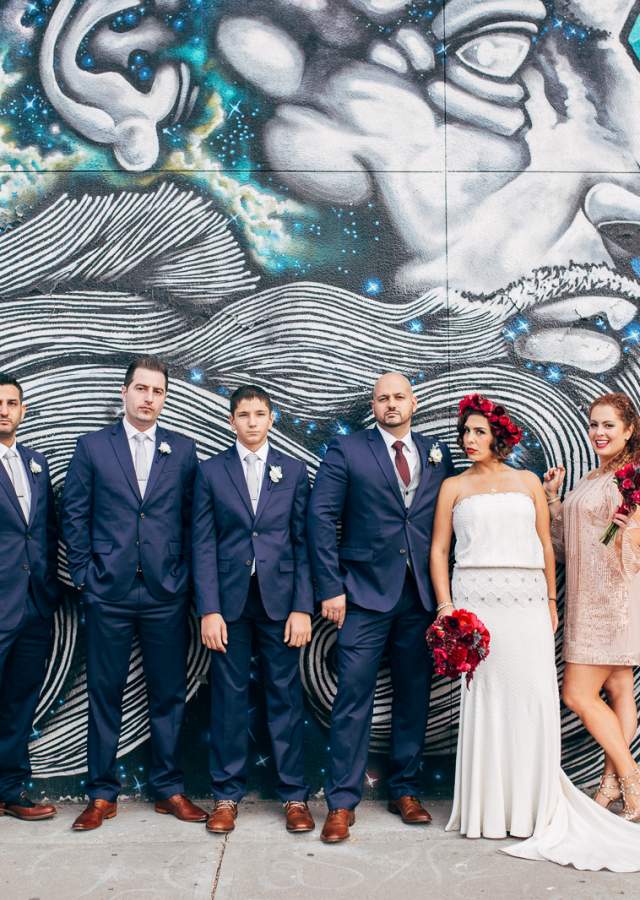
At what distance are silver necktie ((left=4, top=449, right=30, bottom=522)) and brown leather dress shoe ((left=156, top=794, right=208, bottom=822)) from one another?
1.64 meters

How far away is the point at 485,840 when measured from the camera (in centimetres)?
452

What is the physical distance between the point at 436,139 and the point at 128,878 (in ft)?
13.8

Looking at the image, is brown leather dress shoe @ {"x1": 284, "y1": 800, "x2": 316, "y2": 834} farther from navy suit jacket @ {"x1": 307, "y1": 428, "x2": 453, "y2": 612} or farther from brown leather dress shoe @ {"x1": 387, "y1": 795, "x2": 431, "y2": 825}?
navy suit jacket @ {"x1": 307, "y1": 428, "x2": 453, "y2": 612}

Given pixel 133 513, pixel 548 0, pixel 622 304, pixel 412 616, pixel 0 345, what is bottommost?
pixel 412 616

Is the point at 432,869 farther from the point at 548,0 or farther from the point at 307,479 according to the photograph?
the point at 548,0

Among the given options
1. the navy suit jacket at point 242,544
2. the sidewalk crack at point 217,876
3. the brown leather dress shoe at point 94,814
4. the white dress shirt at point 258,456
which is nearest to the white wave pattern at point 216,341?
the white dress shirt at point 258,456

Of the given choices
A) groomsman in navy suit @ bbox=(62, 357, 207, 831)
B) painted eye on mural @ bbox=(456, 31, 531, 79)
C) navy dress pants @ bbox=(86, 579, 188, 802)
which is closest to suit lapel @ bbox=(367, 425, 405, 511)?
groomsman in navy suit @ bbox=(62, 357, 207, 831)

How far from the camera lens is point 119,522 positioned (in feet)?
15.6

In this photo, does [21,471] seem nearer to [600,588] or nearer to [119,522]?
[119,522]

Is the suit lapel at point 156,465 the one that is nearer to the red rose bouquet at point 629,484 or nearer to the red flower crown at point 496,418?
the red flower crown at point 496,418

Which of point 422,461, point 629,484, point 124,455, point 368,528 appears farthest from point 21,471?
point 629,484

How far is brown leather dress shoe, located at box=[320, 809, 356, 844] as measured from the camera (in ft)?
14.8

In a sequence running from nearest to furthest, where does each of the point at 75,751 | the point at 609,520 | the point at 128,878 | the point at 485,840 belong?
the point at 128,878 < the point at 485,840 < the point at 609,520 < the point at 75,751

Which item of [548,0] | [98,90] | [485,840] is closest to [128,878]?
[485,840]
